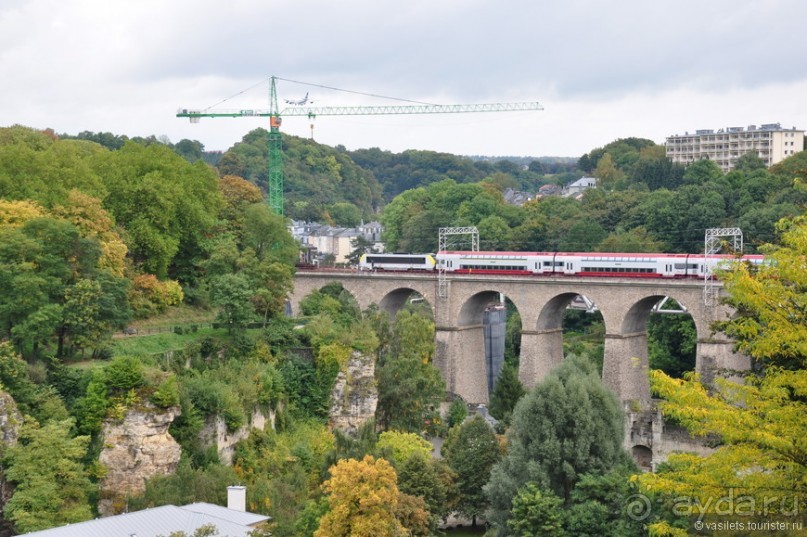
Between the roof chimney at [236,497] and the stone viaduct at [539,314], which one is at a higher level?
the stone viaduct at [539,314]

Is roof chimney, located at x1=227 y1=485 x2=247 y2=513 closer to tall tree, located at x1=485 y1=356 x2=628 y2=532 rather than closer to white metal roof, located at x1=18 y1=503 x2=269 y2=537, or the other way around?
white metal roof, located at x1=18 y1=503 x2=269 y2=537

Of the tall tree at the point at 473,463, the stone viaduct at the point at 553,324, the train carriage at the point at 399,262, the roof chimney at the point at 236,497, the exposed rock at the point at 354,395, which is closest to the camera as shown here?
the roof chimney at the point at 236,497

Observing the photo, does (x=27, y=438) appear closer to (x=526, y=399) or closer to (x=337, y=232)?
(x=526, y=399)

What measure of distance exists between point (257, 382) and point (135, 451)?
825cm

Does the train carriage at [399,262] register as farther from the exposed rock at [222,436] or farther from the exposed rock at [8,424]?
the exposed rock at [8,424]

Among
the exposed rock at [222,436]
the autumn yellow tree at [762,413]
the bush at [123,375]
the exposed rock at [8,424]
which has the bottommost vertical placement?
the exposed rock at [222,436]

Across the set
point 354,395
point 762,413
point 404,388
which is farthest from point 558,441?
point 762,413

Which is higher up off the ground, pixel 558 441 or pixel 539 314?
pixel 539 314

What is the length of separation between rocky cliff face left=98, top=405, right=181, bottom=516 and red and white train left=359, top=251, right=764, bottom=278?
30498mm

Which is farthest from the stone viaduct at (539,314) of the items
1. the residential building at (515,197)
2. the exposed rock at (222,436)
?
the residential building at (515,197)

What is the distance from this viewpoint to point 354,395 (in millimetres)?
53594

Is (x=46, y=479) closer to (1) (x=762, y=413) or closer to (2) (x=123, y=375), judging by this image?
(2) (x=123, y=375)

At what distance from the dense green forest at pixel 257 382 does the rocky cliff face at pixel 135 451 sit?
335 millimetres

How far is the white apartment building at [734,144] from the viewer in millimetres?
148625
